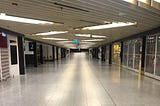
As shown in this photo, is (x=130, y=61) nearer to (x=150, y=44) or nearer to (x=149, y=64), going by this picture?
(x=149, y=64)

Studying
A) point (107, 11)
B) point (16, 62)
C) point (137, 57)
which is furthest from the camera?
point (137, 57)

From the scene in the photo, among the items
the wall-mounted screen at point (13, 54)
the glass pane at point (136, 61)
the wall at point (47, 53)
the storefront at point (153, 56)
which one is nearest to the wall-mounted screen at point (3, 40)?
the wall-mounted screen at point (13, 54)

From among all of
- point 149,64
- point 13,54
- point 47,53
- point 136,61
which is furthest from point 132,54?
point 47,53

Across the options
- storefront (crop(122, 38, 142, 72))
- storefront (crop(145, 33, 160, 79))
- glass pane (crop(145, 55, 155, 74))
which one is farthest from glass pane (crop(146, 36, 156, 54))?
storefront (crop(122, 38, 142, 72))

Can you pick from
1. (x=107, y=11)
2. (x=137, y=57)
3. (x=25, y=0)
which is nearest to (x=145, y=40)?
(x=137, y=57)

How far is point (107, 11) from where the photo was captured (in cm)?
317

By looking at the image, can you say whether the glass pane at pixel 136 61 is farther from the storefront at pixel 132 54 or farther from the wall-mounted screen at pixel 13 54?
the wall-mounted screen at pixel 13 54

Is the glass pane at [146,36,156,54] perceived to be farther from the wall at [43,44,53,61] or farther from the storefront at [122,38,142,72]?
the wall at [43,44,53,61]

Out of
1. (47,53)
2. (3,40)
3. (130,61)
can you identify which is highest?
(3,40)

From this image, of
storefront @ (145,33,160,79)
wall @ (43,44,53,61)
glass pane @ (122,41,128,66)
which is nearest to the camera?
storefront @ (145,33,160,79)

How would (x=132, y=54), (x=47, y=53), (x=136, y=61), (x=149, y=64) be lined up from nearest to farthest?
1. (x=149, y=64)
2. (x=136, y=61)
3. (x=132, y=54)
4. (x=47, y=53)

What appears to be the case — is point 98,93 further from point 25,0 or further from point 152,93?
point 25,0

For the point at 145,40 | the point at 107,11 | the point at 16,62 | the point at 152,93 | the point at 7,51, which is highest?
the point at 107,11

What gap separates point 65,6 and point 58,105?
8.93ft
